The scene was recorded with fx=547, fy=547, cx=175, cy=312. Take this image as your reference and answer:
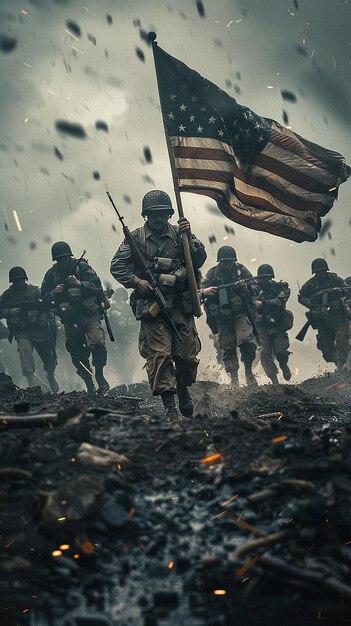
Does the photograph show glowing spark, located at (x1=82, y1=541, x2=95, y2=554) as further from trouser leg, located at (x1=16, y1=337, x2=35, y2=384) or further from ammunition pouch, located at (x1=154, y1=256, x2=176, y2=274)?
trouser leg, located at (x1=16, y1=337, x2=35, y2=384)

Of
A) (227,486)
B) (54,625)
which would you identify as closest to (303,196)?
(227,486)

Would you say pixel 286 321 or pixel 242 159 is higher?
pixel 242 159

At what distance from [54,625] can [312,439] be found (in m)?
1.83

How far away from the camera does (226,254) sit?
13.7 m

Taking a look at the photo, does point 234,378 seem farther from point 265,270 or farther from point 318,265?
point 318,265

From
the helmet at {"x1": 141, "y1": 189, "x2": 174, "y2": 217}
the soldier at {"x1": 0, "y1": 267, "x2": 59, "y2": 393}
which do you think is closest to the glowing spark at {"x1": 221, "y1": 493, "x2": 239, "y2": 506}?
the helmet at {"x1": 141, "y1": 189, "x2": 174, "y2": 217}

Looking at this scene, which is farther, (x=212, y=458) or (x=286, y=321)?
(x=286, y=321)

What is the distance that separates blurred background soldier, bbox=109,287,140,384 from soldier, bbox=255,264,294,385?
72.3 ft

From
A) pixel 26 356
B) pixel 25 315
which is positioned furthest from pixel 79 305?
pixel 26 356

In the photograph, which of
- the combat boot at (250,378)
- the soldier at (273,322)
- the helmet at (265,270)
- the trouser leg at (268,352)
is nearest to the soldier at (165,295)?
the combat boot at (250,378)

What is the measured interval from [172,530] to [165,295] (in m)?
3.93

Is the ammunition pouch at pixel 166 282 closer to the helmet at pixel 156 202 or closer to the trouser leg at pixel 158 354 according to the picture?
the trouser leg at pixel 158 354

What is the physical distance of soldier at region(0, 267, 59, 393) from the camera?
13172 mm

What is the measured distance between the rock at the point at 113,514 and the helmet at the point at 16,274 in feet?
36.8
